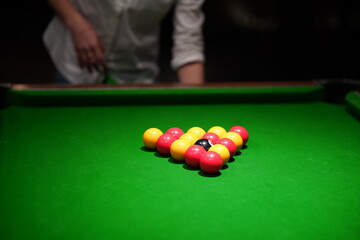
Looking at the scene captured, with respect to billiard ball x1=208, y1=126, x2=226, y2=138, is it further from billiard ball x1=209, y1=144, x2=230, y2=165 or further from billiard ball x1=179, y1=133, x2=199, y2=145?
billiard ball x1=209, y1=144, x2=230, y2=165

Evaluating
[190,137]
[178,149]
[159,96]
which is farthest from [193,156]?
[159,96]

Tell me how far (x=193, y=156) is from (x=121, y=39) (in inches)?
64.8

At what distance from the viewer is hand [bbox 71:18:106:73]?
95.0 inches

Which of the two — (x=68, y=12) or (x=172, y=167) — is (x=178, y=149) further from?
(x=68, y=12)

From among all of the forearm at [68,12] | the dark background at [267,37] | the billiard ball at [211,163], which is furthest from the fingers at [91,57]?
the dark background at [267,37]

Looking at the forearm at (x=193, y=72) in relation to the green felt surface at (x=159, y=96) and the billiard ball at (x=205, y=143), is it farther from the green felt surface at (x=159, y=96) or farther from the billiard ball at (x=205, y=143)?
the billiard ball at (x=205, y=143)

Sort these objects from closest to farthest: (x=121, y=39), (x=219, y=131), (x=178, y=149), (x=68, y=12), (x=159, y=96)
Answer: (x=178, y=149)
(x=219, y=131)
(x=159, y=96)
(x=68, y=12)
(x=121, y=39)

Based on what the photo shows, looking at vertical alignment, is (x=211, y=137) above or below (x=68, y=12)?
below

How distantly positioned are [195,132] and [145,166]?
0.29 meters

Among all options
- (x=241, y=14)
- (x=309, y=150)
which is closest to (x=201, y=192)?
(x=309, y=150)

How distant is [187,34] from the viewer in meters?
2.63

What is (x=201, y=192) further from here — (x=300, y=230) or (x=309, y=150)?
(x=309, y=150)

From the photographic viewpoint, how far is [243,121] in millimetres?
1771

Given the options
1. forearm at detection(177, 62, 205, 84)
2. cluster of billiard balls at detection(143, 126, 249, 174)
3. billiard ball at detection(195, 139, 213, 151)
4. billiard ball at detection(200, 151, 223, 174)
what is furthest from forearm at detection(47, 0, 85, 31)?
billiard ball at detection(200, 151, 223, 174)
